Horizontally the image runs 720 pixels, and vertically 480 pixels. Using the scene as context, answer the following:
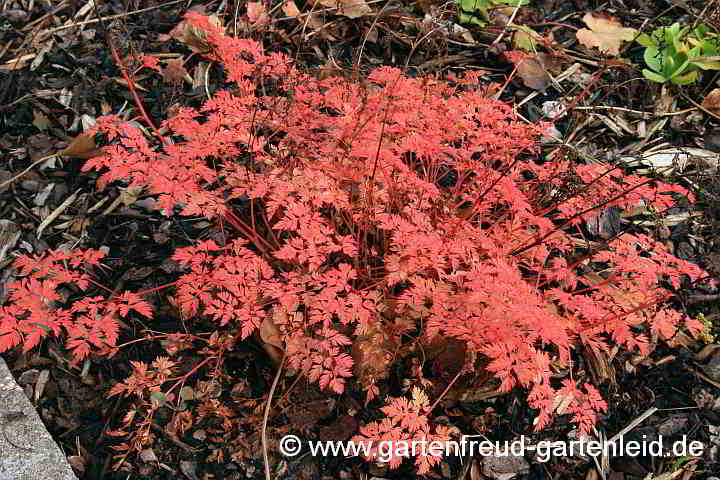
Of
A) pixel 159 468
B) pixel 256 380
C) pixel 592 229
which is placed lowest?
pixel 159 468

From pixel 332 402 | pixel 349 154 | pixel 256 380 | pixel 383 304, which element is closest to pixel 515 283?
pixel 383 304

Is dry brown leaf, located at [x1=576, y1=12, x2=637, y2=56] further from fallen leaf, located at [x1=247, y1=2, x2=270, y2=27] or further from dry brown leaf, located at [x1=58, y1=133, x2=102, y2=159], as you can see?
dry brown leaf, located at [x1=58, y1=133, x2=102, y2=159]

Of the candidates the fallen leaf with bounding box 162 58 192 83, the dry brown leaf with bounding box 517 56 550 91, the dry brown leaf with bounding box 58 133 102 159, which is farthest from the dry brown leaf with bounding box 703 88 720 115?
the dry brown leaf with bounding box 58 133 102 159

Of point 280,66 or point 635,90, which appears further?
point 635,90

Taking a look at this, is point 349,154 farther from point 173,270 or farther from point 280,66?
point 173,270

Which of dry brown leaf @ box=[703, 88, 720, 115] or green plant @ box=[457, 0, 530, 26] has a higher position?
green plant @ box=[457, 0, 530, 26]

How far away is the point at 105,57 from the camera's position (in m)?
3.62

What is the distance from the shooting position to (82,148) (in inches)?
123

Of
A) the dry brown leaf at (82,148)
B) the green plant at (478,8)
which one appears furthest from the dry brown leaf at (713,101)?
the dry brown leaf at (82,148)

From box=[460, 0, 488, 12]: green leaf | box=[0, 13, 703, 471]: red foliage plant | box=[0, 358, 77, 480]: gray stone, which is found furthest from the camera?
box=[460, 0, 488, 12]: green leaf

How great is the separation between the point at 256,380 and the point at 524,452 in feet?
3.83

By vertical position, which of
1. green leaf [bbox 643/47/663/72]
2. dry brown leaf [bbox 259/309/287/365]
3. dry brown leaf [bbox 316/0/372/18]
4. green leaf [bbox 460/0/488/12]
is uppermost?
green leaf [bbox 460/0/488/12]

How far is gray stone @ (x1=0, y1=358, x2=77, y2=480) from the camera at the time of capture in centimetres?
234

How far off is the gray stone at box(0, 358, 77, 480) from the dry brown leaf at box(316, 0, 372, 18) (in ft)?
8.67
